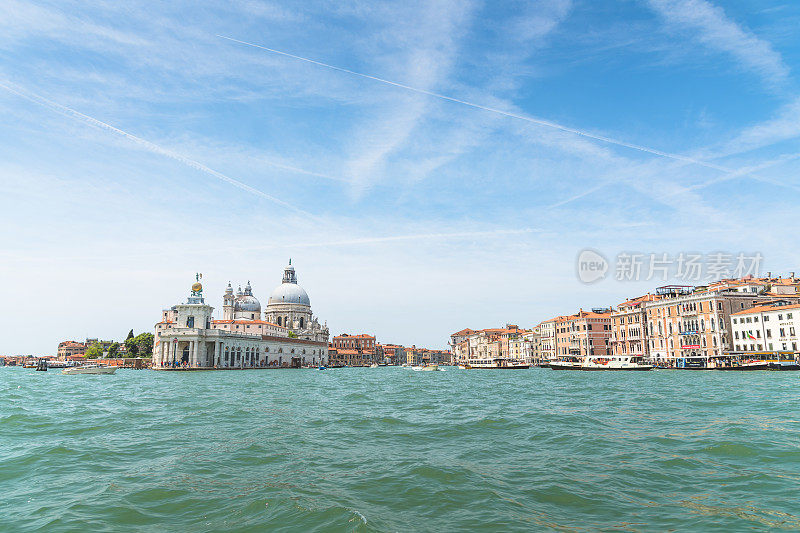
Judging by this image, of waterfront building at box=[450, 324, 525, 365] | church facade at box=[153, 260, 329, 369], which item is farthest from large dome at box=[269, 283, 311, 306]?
waterfront building at box=[450, 324, 525, 365]

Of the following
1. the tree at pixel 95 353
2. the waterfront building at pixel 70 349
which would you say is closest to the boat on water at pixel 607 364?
the tree at pixel 95 353

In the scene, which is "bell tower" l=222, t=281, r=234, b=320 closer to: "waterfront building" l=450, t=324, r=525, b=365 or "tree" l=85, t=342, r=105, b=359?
"tree" l=85, t=342, r=105, b=359

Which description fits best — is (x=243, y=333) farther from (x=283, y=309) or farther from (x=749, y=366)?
(x=749, y=366)

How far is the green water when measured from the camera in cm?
685

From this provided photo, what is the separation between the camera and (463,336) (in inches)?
6580

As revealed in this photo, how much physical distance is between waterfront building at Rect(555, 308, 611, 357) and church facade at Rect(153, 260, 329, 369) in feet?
190

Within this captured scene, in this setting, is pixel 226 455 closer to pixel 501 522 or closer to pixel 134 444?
pixel 134 444

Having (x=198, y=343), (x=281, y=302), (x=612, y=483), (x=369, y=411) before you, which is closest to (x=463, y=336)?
(x=281, y=302)

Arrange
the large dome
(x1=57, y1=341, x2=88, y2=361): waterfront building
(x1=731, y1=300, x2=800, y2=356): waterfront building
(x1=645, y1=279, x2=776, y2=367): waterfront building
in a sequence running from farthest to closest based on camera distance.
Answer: (x1=57, y1=341, x2=88, y2=361): waterfront building, the large dome, (x1=645, y1=279, x2=776, y2=367): waterfront building, (x1=731, y1=300, x2=800, y2=356): waterfront building

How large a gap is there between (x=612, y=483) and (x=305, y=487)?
197 inches

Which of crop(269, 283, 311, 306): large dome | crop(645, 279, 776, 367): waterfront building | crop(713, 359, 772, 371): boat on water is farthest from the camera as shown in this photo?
crop(269, 283, 311, 306): large dome

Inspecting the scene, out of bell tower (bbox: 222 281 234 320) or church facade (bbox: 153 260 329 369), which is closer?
church facade (bbox: 153 260 329 369)

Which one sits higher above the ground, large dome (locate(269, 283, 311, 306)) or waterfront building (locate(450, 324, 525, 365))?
large dome (locate(269, 283, 311, 306))

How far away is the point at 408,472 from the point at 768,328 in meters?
62.0
